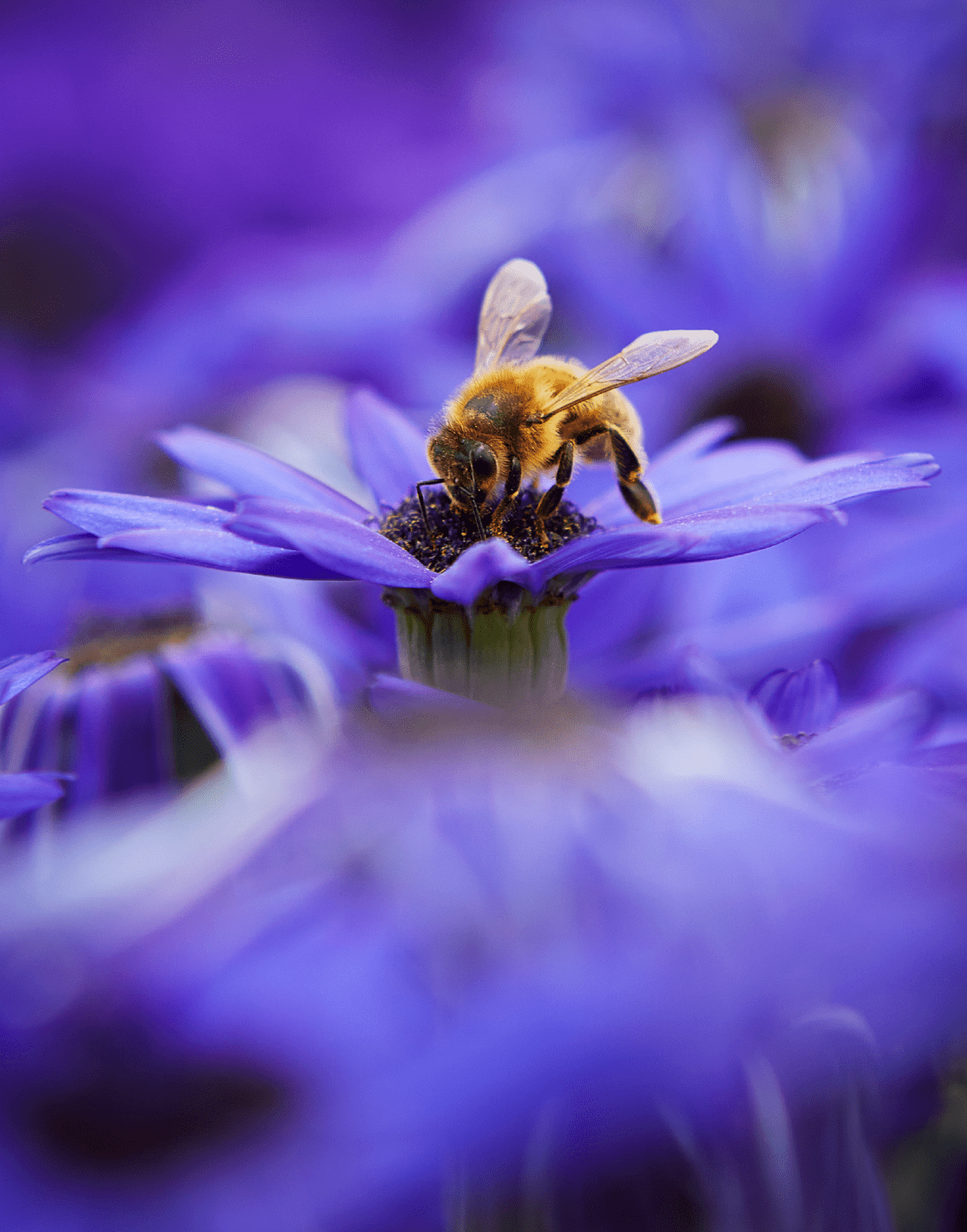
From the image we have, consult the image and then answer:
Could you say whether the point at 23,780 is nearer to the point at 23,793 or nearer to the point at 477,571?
the point at 23,793


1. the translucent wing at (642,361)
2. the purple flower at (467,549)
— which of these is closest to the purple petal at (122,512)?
the purple flower at (467,549)

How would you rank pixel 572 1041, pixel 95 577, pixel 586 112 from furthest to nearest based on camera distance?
pixel 586 112 < pixel 95 577 < pixel 572 1041

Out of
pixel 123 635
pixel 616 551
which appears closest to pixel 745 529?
pixel 616 551

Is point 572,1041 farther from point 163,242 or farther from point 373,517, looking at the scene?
point 163,242

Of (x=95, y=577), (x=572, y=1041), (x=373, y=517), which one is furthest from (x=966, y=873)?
(x=95, y=577)

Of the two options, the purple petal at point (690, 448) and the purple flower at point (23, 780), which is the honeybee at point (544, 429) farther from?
the purple flower at point (23, 780)

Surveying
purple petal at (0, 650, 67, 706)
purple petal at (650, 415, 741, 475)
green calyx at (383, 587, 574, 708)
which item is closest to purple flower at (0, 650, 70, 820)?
purple petal at (0, 650, 67, 706)
